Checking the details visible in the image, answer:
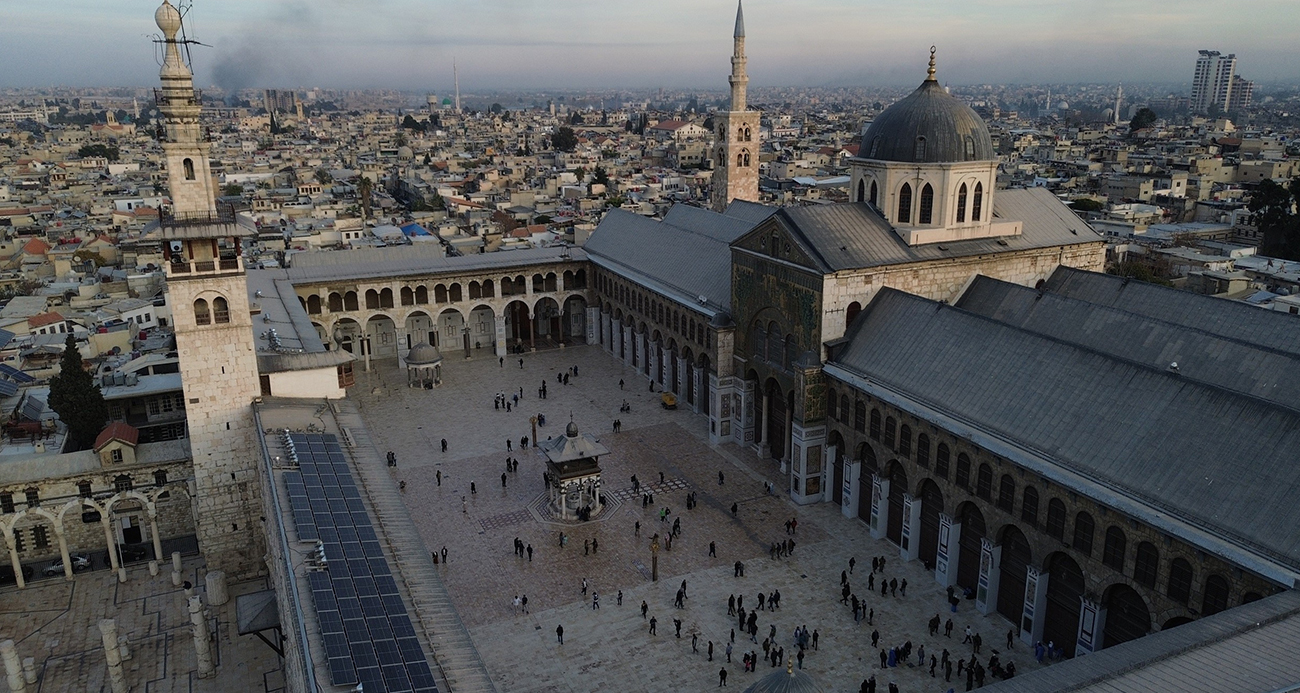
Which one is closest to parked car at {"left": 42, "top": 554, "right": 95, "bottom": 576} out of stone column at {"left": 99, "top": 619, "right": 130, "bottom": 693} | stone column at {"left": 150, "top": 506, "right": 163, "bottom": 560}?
stone column at {"left": 150, "top": 506, "right": 163, "bottom": 560}

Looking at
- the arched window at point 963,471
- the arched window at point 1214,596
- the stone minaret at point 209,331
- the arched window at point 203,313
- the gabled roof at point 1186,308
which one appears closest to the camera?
the arched window at point 1214,596

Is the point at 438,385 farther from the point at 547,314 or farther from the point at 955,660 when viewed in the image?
the point at 955,660

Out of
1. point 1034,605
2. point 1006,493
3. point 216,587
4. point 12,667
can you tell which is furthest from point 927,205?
point 12,667

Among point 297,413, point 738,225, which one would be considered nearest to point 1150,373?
point 297,413

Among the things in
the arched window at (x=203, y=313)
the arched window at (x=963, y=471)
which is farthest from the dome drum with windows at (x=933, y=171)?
the arched window at (x=203, y=313)

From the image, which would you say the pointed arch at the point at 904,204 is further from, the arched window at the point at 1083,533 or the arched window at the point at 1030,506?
the arched window at the point at 1083,533
